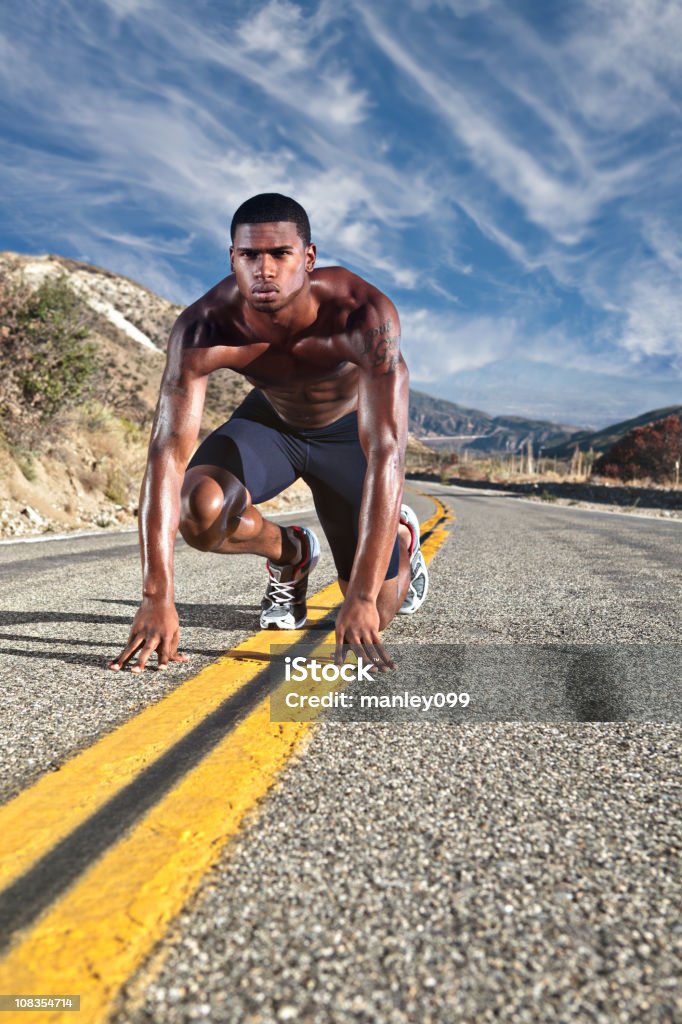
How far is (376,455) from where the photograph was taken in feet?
8.38

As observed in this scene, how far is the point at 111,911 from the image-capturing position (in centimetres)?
111

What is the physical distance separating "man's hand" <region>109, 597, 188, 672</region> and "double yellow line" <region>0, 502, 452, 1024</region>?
13.3 inches

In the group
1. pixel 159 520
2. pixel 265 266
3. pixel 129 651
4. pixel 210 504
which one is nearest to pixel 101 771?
pixel 129 651

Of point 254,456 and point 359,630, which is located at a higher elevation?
point 254,456

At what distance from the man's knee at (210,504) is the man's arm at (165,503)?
43 centimetres

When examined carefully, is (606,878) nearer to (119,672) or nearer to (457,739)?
(457,739)

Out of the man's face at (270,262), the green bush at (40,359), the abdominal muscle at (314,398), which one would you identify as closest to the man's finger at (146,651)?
the man's face at (270,262)

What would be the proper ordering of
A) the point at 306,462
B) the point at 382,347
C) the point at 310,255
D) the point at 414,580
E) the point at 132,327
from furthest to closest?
the point at 132,327 → the point at 414,580 → the point at 306,462 → the point at 310,255 → the point at 382,347

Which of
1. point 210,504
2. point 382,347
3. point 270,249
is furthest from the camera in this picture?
point 210,504

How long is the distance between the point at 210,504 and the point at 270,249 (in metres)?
1.06

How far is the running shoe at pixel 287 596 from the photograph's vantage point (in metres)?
3.32

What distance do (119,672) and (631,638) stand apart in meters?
2.08

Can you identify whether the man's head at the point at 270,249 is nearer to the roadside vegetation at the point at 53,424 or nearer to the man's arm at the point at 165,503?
the man's arm at the point at 165,503

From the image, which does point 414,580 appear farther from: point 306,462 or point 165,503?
point 165,503
